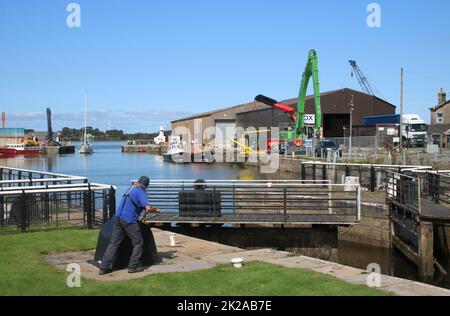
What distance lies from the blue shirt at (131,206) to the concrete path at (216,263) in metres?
0.99

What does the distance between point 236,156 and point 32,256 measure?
78.4 meters

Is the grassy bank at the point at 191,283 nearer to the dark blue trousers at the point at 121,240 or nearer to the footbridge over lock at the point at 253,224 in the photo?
the dark blue trousers at the point at 121,240

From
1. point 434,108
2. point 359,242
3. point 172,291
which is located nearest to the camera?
point 172,291

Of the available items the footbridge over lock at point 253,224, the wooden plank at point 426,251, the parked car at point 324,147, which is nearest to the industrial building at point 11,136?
the parked car at point 324,147

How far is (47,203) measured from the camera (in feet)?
53.8

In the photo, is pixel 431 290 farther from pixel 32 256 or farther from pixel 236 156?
pixel 236 156

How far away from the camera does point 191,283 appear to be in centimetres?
920

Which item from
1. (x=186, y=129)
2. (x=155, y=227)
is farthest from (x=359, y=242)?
(x=186, y=129)

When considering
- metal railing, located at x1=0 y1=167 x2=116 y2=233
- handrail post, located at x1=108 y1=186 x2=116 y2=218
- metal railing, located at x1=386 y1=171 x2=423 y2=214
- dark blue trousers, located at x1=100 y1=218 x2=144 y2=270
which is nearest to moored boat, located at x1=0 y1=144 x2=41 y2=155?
metal railing, located at x1=386 y1=171 x2=423 y2=214

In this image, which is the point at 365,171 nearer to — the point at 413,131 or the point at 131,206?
the point at 131,206

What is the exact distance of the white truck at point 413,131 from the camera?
61.6 m

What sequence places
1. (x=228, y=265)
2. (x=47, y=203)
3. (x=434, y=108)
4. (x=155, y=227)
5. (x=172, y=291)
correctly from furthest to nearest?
(x=434, y=108) → (x=155, y=227) → (x=47, y=203) → (x=228, y=265) → (x=172, y=291)

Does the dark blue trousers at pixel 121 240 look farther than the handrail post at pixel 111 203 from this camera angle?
No

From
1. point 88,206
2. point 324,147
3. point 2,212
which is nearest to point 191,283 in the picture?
point 88,206
